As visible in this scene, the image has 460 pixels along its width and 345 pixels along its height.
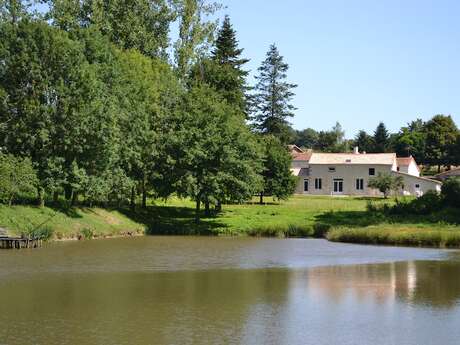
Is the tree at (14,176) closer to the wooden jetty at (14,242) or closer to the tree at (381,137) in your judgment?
the wooden jetty at (14,242)

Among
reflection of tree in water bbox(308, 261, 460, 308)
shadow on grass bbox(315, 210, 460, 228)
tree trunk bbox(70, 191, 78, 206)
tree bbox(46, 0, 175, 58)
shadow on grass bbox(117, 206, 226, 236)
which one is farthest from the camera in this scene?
tree bbox(46, 0, 175, 58)

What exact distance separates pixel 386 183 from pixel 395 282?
5296 centimetres

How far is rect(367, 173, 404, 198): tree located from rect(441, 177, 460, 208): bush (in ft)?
76.0

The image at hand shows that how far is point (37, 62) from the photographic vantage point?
1784 inches

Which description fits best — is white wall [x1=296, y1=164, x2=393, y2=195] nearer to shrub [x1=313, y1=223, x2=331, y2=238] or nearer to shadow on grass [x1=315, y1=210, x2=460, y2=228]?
shadow on grass [x1=315, y1=210, x2=460, y2=228]

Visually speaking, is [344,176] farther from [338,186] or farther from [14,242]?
[14,242]

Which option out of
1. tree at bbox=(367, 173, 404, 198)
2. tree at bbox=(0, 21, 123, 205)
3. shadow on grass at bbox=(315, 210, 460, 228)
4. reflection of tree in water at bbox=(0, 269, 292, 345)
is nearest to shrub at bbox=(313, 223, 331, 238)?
shadow on grass at bbox=(315, 210, 460, 228)

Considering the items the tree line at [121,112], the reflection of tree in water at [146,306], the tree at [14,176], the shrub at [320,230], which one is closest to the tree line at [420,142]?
the tree line at [121,112]

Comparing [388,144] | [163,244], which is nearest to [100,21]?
[163,244]

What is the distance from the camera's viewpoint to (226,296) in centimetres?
2456

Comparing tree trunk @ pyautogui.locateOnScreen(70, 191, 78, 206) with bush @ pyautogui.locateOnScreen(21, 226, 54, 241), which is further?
tree trunk @ pyautogui.locateOnScreen(70, 191, 78, 206)

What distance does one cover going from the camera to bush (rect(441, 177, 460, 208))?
55.6 m

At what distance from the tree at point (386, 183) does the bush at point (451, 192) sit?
23.2 metres

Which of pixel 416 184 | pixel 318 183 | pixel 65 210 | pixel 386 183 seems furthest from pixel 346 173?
pixel 65 210
